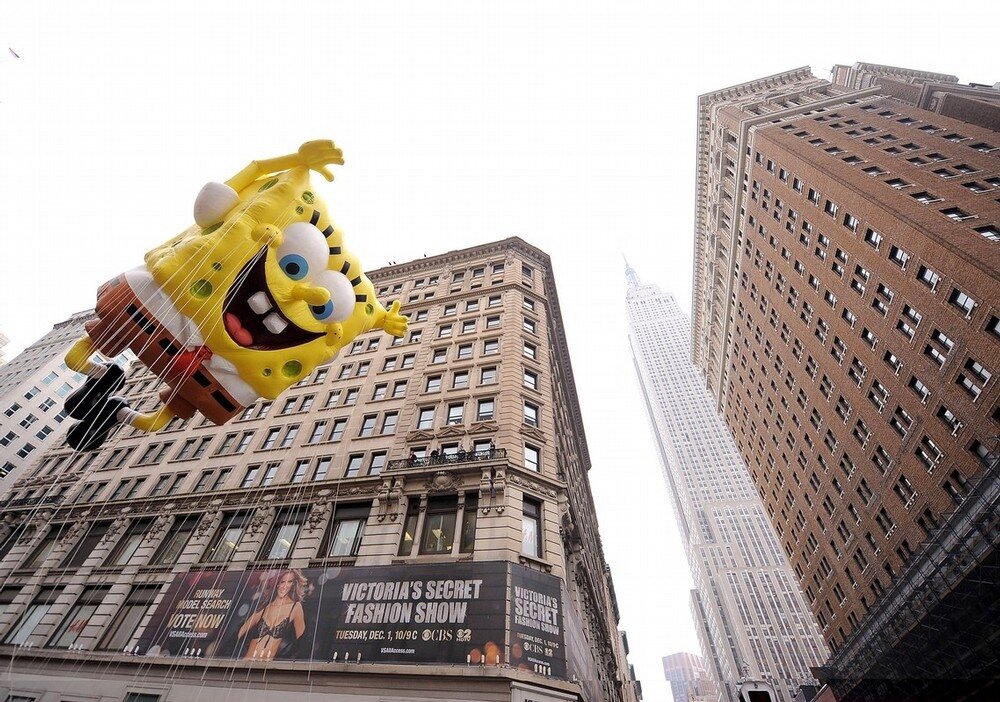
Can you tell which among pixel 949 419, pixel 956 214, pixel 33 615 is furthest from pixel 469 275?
pixel 956 214

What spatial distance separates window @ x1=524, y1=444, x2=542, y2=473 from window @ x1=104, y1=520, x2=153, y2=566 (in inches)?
744

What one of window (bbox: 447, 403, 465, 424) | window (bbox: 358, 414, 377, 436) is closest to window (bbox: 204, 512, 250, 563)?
window (bbox: 358, 414, 377, 436)

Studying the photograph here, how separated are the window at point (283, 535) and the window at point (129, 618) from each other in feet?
16.6

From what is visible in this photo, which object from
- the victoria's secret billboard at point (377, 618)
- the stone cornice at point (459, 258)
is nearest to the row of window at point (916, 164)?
the stone cornice at point (459, 258)

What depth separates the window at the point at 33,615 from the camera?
19.5 metres

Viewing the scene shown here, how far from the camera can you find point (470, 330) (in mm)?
28062

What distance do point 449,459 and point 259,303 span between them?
1190 centimetres

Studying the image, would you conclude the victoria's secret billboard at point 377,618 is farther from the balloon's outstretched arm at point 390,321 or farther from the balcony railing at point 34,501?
the balcony railing at point 34,501

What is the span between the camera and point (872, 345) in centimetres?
3428

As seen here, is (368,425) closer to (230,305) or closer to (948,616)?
(230,305)

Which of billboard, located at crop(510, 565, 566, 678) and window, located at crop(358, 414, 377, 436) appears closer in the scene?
billboard, located at crop(510, 565, 566, 678)

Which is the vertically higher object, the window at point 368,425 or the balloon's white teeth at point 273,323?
the window at point 368,425

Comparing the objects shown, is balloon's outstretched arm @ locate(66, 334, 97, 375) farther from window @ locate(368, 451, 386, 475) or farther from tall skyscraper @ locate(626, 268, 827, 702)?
tall skyscraper @ locate(626, 268, 827, 702)

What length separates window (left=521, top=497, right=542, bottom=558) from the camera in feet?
54.6
